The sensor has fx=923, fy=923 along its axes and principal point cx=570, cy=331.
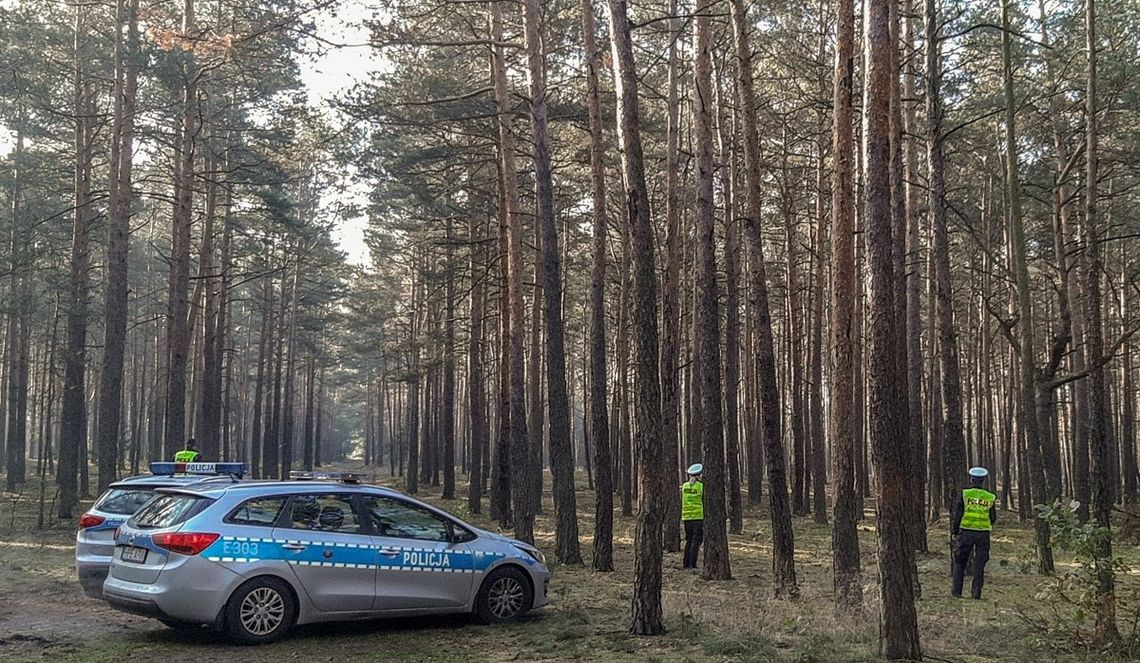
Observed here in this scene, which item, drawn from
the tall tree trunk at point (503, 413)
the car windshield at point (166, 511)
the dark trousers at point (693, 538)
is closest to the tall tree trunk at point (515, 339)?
the dark trousers at point (693, 538)

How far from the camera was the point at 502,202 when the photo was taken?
21875 millimetres

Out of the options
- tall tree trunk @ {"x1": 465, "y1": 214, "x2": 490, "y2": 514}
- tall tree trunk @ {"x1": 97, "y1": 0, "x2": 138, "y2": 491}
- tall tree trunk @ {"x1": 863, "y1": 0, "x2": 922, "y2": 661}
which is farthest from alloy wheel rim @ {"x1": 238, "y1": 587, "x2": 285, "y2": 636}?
tall tree trunk @ {"x1": 465, "y1": 214, "x2": 490, "y2": 514}

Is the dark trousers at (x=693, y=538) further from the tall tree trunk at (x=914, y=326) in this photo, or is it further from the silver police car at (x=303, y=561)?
the silver police car at (x=303, y=561)

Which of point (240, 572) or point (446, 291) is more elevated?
point (446, 291)

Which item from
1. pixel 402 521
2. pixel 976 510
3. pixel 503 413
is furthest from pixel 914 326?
pixel 402 521

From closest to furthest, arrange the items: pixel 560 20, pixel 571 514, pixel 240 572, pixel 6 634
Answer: pixel 240 572 < pixel 6 634 < pixel 571 514 < pixel 560 20

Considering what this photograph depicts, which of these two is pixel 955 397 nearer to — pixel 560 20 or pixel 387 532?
pixel 560 20

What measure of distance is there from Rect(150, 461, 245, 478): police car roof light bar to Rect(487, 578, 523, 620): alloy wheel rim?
4427 millimetres

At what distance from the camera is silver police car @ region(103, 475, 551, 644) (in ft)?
28.2

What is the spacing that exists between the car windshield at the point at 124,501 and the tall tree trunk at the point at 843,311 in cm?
828

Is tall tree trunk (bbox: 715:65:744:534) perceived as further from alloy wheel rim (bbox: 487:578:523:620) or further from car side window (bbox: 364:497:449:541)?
car side window (bbox: 364:497:449:541)

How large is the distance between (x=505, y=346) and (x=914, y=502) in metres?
10.4

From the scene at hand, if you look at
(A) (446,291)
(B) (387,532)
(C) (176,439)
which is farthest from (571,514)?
(A) (446,291)

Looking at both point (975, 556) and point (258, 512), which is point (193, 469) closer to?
point (258, 512)
